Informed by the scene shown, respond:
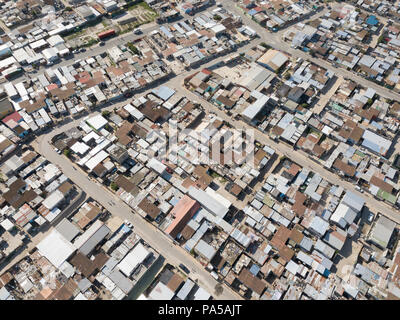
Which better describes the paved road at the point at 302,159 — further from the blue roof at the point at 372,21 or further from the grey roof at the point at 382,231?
the blue roof at the point at 372,21

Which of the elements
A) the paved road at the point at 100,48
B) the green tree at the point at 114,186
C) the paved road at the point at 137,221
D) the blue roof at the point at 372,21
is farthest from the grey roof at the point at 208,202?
the blue roof at the point at 372,21

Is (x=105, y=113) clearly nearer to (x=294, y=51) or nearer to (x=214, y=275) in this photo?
(x=214, y=275)

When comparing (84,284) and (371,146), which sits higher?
(371,146)

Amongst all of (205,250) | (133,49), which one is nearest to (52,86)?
(133,49)

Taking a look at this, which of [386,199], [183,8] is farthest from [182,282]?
[183,8]

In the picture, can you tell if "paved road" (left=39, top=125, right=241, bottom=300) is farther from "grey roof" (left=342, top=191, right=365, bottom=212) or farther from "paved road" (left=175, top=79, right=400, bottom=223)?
"paved road" (left=175, top=79, right=400, bottom=223)
